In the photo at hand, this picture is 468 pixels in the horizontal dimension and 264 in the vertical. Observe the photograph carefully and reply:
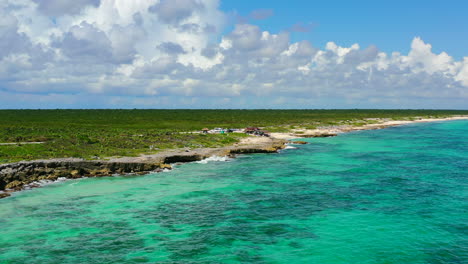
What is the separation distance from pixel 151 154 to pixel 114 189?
16.4m

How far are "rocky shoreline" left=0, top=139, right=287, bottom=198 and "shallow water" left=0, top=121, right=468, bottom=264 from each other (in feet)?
7.53

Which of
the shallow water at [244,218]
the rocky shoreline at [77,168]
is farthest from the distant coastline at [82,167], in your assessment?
the shallow water at [244,218]

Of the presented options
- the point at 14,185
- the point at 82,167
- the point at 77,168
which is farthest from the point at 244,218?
the point at 14,185

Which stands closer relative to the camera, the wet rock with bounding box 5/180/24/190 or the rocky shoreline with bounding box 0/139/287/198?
the wet rock with bounding box 5/180/24/190

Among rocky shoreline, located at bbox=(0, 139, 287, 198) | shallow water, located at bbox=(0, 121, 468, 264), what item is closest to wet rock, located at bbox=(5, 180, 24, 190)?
rocky shoreline, located at bbox=(0, 139, 287, 198)

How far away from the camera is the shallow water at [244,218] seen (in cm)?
2228

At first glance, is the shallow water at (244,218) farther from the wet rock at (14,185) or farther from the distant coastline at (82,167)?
the wet rock at (14,185)

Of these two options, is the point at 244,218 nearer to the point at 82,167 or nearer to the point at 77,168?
the point at 82,167

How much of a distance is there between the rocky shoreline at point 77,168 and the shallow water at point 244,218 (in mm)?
2295

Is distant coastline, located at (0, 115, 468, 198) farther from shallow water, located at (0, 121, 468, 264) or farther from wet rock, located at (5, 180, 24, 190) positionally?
shallow water, located at (0, 121, 468, 264)

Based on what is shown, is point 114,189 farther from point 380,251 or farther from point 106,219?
point 380,251

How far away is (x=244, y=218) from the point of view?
94.4 feet

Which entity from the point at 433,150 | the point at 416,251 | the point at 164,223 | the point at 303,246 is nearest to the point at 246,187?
the point at 164,223

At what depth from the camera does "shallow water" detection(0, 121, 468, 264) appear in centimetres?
2228
